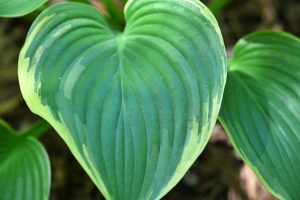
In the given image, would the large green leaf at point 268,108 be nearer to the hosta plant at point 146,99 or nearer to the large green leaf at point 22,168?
the hosta plant at point 146,99

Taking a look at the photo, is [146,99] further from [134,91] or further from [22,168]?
[22,168]

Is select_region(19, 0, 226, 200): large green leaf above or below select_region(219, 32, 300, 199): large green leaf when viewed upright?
above

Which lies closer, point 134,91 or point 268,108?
point 134,91

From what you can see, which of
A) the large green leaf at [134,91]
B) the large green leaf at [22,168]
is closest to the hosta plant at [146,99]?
the large green leaf at [134,91]

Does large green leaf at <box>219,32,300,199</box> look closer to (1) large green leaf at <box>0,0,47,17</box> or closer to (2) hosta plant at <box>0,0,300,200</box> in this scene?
(2) hosta plant at <box>0,0,300,200</box>

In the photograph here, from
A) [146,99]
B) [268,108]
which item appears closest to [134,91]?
[146,99]

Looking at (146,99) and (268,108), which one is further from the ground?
(146,99)

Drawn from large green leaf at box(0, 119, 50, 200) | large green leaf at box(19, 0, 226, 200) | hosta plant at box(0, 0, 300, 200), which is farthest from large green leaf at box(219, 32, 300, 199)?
large green leaf at box(0, 119, 50, 200)
